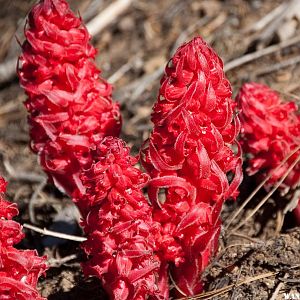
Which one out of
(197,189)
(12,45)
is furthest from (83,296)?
(12,45)

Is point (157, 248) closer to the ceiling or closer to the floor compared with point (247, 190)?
closer to the ceiling

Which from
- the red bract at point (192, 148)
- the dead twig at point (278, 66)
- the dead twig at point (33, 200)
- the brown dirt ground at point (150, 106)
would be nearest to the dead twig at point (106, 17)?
the brown dirt ground at point (150, 106)

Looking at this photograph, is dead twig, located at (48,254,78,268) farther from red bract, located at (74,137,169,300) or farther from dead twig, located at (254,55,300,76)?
dead twig, located at (254,55,300,76)

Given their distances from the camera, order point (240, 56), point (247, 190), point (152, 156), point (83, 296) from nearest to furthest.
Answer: point (152, 156) → point (83, 296) → point (247, 190) → point (240, 56)

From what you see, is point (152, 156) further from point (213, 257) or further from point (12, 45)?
point (12, 45)

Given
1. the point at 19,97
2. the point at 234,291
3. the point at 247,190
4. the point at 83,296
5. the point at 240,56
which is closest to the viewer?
the point at 234,291

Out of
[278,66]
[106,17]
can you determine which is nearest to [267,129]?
[278,66]

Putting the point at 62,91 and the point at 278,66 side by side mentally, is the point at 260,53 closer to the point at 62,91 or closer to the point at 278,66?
the point at 278,66

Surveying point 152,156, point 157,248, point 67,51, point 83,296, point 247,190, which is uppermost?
point 67,51
